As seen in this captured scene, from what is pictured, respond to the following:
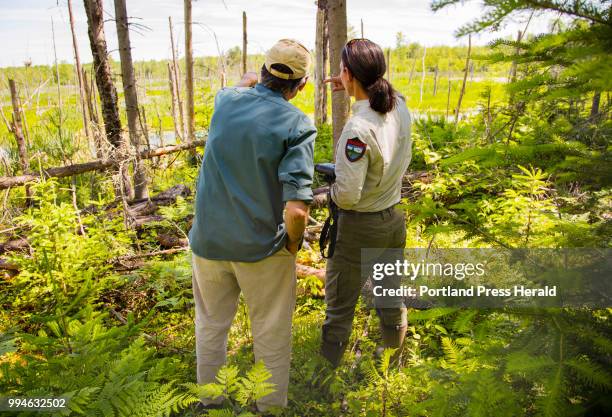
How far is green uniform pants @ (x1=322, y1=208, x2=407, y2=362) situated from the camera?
2328 millimetres

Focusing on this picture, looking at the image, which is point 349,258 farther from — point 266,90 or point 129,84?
point 129,84

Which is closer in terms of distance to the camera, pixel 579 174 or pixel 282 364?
pixel 579 174

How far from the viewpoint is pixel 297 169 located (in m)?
1.98

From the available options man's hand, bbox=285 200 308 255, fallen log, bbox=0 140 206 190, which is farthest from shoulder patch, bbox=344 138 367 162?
fallen log, bbox=0 140 206 190

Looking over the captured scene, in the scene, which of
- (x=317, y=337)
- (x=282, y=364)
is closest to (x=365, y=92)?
(x=282, y=364)

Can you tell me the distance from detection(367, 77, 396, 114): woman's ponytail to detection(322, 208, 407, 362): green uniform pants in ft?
1.87

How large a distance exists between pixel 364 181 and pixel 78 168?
169 inches

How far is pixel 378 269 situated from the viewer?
246 cm

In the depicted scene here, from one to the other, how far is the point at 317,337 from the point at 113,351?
4.38 feet

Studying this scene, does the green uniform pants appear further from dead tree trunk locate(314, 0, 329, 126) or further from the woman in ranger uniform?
dead tree trunk locate(314, 0, 329, 126)

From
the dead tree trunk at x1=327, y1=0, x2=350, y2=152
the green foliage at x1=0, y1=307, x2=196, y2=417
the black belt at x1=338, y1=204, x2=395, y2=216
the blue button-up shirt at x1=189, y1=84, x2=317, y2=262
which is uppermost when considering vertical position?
the dead tree trunk at x1=327, y1=0, x2=350, y2=152

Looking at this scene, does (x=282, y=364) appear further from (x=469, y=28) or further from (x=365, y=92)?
(x=469, y=28)

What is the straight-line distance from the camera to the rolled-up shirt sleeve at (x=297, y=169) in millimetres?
1978

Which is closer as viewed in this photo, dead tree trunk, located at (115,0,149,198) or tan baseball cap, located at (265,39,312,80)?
tan baseball cap, located at (265,39,312,80)
